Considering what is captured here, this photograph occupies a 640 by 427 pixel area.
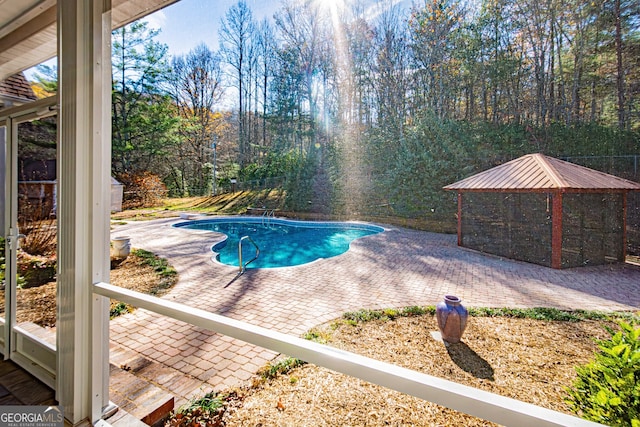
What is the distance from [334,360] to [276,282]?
2.67 meters

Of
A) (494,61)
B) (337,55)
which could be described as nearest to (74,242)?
(494,61)

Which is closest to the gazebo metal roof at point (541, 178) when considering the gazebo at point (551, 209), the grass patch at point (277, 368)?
the gazebo at point (551, 209)

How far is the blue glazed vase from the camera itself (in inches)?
73.9

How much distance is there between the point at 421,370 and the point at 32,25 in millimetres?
3012

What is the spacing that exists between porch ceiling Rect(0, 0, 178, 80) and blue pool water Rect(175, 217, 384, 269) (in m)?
3.08

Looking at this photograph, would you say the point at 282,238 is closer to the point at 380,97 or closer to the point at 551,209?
the point at 380,97

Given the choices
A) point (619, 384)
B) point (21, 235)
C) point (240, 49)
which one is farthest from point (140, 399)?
point (240, 49)

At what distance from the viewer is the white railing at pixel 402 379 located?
1.39ft

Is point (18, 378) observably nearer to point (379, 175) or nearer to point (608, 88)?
point (379, 175)

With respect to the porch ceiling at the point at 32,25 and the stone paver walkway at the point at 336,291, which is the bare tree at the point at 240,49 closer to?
the porch ceiling at the point at 32,25

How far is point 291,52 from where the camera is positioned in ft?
12.0

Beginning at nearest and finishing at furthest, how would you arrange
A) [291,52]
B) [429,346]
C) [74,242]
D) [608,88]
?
[74,242]
[608,88]
[429,346]
[291,52]

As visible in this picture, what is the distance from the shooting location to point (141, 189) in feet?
12.3

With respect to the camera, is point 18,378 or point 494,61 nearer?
point 18,378
